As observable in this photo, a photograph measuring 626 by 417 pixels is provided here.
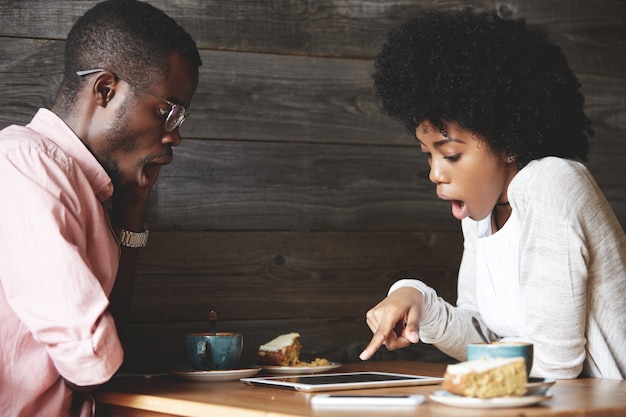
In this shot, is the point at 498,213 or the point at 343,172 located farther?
the point at 343,172

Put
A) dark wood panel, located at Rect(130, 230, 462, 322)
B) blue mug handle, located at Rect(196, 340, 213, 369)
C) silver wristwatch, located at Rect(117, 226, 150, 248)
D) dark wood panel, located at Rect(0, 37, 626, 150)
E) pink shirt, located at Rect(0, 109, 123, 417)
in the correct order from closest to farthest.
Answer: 1. pink shirt, located at Rect(0, 109, 123, 417)
2. blue mug handle, located at Rect(196, 340, 213, 369)
3. silver wristwatch, located at Rect(117, 226, 150, 248)
4. dark wood panel, located at Rect(0, 37, 626, 150)
5. dark wood panel, located at Rect(130, 230, 462, 322)

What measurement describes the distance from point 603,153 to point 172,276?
4.15 ft

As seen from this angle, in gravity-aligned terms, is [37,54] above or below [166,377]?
above

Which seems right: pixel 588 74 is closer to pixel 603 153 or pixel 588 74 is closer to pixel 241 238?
pixel 603 153

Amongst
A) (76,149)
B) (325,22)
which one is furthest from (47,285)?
(325,22)

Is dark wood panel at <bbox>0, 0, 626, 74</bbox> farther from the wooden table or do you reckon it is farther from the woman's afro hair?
the wooden table

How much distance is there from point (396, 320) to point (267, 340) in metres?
0.63

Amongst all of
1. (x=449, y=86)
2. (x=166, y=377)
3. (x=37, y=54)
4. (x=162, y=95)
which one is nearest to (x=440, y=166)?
(x=449, y=86)

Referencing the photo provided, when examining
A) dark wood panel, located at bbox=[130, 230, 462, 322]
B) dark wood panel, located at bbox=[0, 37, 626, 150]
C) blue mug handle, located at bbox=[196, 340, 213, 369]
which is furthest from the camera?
dark wood panel, located at bbox=[130, 230, 462, 322]

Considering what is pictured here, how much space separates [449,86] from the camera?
5.51ft

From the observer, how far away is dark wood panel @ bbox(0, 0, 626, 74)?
1.96 m

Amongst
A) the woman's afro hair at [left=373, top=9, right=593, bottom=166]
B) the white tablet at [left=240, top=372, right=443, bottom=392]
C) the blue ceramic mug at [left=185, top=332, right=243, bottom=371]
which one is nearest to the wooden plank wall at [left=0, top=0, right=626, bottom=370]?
the blue ceramic mug at [left=185, top=332, right=243, bottom=371]

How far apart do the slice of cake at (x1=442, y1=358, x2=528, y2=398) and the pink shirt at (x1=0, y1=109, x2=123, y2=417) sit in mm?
546

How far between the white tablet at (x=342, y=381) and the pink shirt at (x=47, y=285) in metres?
0.26
